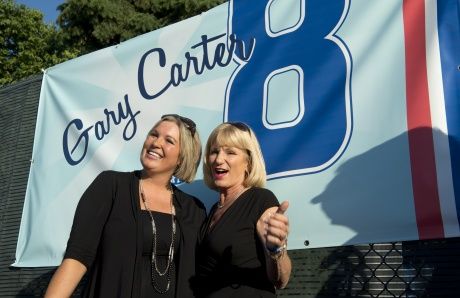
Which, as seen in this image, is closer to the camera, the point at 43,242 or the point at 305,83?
the point at 305,83

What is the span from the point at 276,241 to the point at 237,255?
0.35m

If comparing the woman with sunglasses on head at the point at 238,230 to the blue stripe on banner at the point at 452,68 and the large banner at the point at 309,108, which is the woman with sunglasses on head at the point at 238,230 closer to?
the large banner at the point at 309,108

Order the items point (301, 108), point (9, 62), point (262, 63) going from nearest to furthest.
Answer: point (301, 108) → point (262, 63) → point (9, 62)

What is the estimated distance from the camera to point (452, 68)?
89.5 inches

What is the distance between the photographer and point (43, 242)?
12.2ft

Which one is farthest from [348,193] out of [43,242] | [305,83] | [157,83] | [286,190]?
[43,242]

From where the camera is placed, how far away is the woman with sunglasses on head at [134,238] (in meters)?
2.17

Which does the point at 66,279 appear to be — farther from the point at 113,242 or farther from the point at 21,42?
the point at 21,42

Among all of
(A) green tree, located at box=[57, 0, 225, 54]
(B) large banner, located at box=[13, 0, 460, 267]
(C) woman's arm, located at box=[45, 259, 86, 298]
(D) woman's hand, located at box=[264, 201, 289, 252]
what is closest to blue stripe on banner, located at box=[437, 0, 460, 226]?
(B) large banner, located at box=[13, 0, 460, 267]

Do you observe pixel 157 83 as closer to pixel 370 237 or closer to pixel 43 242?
pixel 43 242

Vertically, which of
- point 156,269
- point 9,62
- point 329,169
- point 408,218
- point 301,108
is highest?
point 9,62

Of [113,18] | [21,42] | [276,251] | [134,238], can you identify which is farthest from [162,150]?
[21,42]

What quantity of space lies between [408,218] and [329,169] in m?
0.42

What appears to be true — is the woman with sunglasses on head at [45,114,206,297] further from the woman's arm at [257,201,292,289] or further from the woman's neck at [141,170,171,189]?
the woman's arm at [257,201,292,289]
